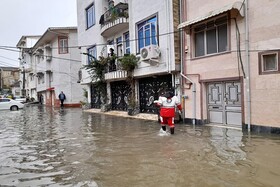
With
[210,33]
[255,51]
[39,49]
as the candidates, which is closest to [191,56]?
[210,33]

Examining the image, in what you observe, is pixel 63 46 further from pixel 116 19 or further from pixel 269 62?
pixel 269 62

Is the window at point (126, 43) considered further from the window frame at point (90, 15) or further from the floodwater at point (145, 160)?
the floodwater at point (145, 160)


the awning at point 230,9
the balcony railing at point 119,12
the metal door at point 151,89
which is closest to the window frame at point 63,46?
the balcony railing at point 119,12

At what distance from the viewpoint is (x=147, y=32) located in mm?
14961

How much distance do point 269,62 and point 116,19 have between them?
10506 mm

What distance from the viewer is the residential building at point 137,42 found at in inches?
518

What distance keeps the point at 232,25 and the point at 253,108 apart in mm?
3205

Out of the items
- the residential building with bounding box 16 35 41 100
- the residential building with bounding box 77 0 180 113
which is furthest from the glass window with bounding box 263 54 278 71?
the residential building with bounding box 16 35 41 100

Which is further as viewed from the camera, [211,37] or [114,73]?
[114,73]

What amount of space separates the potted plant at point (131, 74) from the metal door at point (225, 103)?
215 inches

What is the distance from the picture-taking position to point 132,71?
631 inches

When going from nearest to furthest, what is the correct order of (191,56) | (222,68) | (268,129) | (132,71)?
1. (268,129)
2. (222,68)
3. (191,56)
4. (132,71)

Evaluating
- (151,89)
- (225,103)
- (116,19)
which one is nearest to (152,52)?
(151,89)

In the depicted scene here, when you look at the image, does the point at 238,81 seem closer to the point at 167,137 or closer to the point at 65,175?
the point at 167,137
